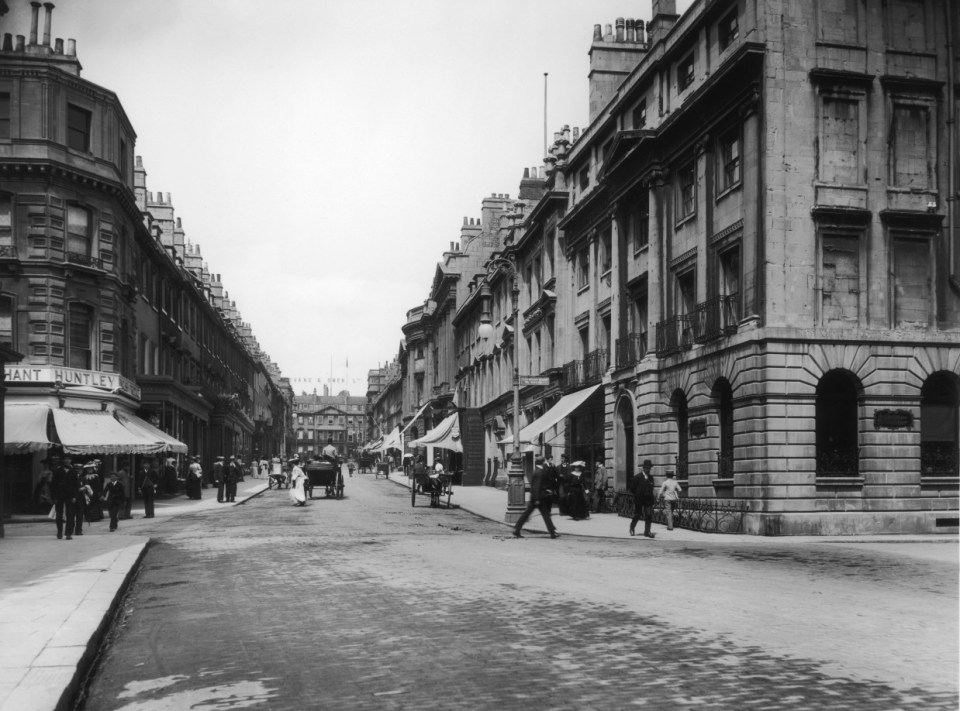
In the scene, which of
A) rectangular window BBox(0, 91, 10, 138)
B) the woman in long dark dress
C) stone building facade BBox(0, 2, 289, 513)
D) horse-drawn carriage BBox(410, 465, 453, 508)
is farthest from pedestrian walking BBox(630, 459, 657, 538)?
rectangular window BBox(0, 91, 10, 138)

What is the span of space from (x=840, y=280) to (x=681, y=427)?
7.02m

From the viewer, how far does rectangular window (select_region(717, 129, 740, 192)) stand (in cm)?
2442

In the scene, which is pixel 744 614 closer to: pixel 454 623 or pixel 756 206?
pixel 454 623

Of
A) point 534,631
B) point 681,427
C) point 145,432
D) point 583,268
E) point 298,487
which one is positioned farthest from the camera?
point 583,268

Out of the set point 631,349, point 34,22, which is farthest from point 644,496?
point 34,22

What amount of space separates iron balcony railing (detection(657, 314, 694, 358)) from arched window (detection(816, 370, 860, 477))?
4.40 meters

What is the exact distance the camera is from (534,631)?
29.9ft

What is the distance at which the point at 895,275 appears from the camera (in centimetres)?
2278

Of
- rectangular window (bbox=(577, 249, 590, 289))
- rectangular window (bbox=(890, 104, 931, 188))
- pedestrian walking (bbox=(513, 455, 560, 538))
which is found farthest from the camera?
rectangular window (bbox=(577, 249, 590, 289))

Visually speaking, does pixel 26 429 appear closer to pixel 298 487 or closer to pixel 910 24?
pixel 298 487

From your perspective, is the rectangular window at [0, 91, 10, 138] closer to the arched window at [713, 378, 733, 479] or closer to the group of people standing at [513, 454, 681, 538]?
the group of people standing at [513, 454, 681, 538]

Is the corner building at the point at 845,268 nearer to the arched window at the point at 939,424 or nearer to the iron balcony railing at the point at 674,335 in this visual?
the arched window at the point at 939,424

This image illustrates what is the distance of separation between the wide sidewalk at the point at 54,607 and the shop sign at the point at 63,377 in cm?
1193

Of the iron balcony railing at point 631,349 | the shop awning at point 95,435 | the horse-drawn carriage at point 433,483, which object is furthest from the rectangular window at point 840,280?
the shop awning at point 95,435
